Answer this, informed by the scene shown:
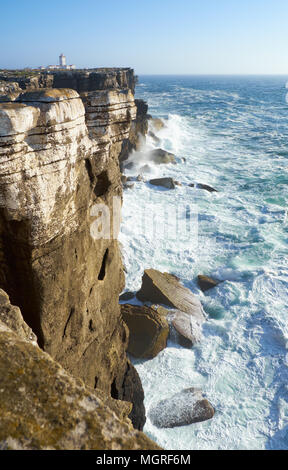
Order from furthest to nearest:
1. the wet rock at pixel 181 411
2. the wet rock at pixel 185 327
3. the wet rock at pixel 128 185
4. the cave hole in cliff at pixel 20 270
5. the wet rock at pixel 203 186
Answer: the wet rock at pixel 128 185, the wet rock at pixel 203 186, the wet rock at pixel 185 327, the wet rock at pixel 181 411, the cave hole in cliff at pixel 20 270

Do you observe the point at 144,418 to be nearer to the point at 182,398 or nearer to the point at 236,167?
the point at 182,398

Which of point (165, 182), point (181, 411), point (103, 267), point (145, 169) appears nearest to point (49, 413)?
point (103, 267)

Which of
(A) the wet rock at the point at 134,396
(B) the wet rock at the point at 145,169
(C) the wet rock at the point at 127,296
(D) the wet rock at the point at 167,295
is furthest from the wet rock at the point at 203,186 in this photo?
(A) the wet rock at the point at 134,396

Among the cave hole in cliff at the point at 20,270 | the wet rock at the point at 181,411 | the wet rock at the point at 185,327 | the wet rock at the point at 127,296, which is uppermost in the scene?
the cave hole in cliff at the point at 20,270

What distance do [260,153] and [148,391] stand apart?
32324mm

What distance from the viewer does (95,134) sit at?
644 centimetres

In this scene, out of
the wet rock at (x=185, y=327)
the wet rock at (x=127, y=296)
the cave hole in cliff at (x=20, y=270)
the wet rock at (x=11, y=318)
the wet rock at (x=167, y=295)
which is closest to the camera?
the wet rock at (x=11, y=318)

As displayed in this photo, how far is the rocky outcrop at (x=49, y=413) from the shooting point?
7.72ft

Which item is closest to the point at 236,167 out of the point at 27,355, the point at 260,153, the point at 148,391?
the point at 260,153

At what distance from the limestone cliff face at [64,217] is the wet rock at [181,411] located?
205 cm

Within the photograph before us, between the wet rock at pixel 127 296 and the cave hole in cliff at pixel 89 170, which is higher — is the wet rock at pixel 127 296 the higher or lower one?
the lower one

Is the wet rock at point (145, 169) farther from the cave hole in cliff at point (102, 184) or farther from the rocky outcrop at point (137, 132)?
the cave hole in cliff at point (102, 184)

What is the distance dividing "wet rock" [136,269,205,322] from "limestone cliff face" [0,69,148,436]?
15.9 feet

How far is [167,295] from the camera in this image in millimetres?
13000
